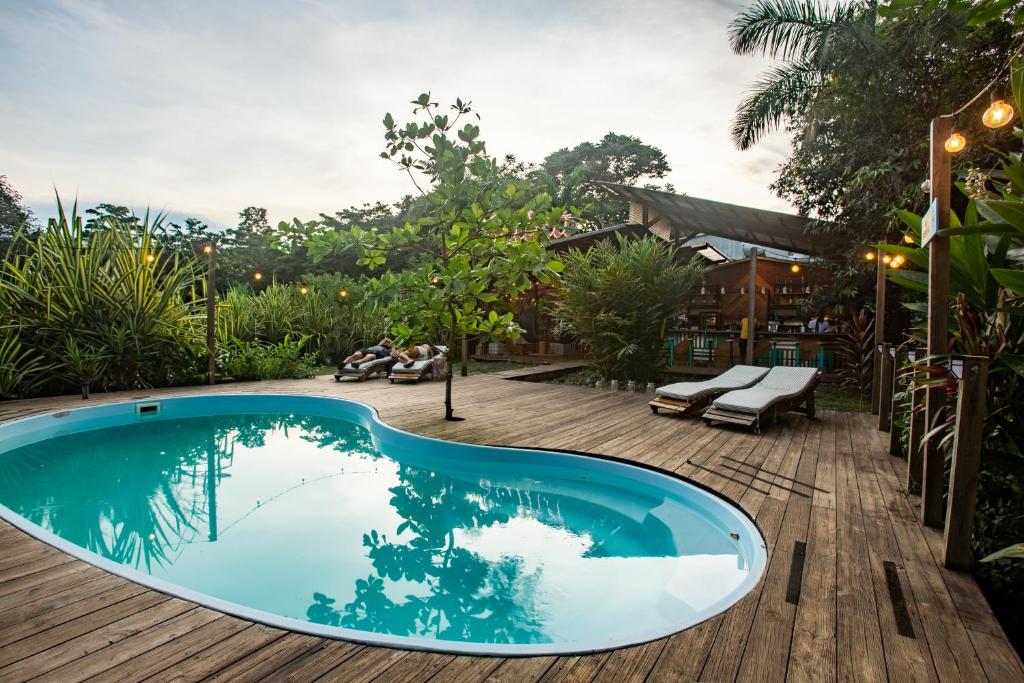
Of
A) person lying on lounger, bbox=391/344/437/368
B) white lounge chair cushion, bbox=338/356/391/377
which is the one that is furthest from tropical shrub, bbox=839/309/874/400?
white lounge chair cushion, bbox=338/356/391/377

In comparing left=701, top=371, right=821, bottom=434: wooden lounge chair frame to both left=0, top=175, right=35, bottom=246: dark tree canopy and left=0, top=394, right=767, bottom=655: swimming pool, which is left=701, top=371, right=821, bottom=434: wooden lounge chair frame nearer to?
left=0, top=394, right=767, bottom=655: swimming pool

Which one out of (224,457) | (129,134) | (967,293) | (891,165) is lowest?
(224,457)

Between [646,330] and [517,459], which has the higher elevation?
[646,330]

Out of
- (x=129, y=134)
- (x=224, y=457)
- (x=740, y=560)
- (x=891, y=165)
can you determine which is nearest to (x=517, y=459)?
(x=740, y=560)

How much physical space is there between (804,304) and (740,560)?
10289 mm

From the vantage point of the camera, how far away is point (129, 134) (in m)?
10.3

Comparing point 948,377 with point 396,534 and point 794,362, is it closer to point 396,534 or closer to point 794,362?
point 396,534

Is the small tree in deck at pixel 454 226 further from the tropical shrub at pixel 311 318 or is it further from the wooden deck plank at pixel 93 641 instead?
the tropical shrub at pixel 311 318

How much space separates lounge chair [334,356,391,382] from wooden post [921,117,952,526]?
29.1ft

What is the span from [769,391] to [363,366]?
743 centimetres

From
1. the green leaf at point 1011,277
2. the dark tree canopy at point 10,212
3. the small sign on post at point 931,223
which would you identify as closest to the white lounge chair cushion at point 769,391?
the small sign on post at point 931,223

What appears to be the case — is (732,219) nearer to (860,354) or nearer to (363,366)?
(860,354)

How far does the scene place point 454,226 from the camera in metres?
5.41

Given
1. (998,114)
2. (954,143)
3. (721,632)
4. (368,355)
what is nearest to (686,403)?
(954,143)
